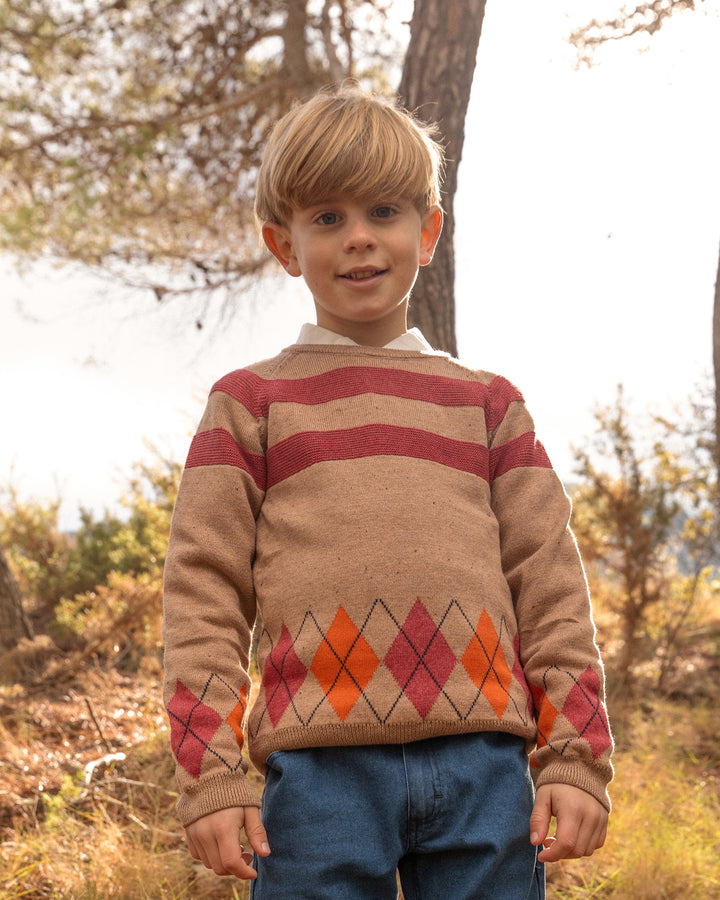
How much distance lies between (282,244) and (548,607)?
930mm

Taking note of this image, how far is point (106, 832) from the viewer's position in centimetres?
243

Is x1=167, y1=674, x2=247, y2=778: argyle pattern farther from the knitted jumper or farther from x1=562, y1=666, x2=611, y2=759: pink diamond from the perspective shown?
x1=562, y1=666, x2=611, y2=759: pink diamond

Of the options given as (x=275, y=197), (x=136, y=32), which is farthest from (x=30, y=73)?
(x=275, y=197)

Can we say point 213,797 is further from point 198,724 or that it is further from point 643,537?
point 643,537

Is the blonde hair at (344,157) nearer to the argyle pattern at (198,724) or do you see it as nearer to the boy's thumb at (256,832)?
the argyle pattern at (198,724)

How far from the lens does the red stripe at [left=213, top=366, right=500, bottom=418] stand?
1.56m

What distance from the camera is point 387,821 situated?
4.30 ft

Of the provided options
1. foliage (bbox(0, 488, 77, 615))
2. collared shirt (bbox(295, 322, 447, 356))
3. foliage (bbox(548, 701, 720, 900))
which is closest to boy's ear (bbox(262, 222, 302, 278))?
collared shirt (bbox(295, 322, 447, 356))

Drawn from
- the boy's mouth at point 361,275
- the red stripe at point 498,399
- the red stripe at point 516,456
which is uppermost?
the boy's mouth at point 361,275

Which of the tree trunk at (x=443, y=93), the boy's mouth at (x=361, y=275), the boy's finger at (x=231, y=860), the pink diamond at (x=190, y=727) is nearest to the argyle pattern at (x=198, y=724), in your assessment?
the pink diamond at (x=190, y=727)

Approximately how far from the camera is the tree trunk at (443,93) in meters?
3.40

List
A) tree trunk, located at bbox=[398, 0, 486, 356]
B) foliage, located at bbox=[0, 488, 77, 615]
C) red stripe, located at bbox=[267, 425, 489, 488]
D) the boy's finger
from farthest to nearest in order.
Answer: foliage, located at bbox=[0, 488, 77, 615] < tree trunk, located at bbox=[398, 0, 486, 356] < red stripe, located at bbox=[267, 425, 489, 488] < the boy's finger

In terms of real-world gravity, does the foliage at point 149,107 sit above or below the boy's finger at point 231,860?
above

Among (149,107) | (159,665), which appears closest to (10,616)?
(159,665)
